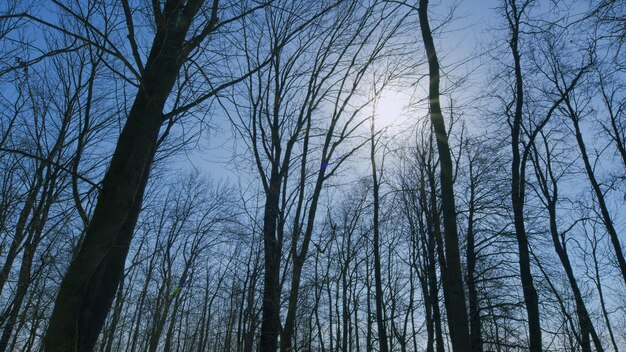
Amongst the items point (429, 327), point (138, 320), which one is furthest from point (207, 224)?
point (429, 327)

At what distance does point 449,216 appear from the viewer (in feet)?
15.0

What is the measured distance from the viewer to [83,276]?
2.30 metres

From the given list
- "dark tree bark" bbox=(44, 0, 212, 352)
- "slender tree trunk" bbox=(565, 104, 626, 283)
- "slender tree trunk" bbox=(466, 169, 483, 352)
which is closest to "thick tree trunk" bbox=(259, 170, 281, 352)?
"dark tree bark" bbox=(44, 0, 212, 352)

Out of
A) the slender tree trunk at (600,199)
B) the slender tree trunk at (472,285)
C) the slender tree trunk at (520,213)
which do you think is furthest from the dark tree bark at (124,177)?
the slender tree trunk at (600,199)

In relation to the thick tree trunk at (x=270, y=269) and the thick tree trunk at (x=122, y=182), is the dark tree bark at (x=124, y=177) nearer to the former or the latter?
the thick tree trunk at (x=122, y=182)

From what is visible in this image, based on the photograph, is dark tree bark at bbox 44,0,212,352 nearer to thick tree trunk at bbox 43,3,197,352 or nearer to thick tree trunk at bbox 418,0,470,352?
thick tree trunk at bbox 43,3,197,352

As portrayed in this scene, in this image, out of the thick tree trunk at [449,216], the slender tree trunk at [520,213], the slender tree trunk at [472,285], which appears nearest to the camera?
the thick tree trunk at [449,216]

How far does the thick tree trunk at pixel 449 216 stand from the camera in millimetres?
4086

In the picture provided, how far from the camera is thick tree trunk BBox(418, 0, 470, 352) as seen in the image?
4086mm

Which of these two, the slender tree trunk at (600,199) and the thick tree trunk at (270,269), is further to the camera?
the slender tree trunk at (600,199)

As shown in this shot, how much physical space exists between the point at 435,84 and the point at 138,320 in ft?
93.5

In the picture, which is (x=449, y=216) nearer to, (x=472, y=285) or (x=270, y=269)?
(x=270, y=269)

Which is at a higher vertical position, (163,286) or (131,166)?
(163,286)

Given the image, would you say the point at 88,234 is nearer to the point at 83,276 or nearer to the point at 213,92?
the point at 83,276
